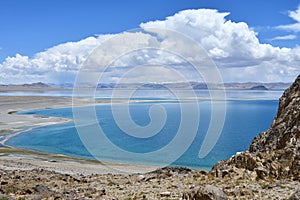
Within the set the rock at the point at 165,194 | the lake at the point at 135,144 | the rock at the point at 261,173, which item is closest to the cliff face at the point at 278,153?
the rock at the point at 261,173

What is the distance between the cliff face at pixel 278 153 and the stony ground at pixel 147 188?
49cm

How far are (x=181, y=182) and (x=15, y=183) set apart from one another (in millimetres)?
7028

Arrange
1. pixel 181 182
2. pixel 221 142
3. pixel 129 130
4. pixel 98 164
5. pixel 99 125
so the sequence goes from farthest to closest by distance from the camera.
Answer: pixel 99 125 → pixel 129 130 → pixel 221 142 → pixel 98 164 → pixel 181 182

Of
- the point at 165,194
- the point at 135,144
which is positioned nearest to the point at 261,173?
the point at 165,194

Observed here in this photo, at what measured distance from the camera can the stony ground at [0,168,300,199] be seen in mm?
10867

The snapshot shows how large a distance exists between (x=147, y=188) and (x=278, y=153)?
489 cm

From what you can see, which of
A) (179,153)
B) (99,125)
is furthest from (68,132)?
(179,153)

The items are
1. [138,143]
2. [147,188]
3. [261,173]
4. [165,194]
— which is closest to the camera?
[165,194]

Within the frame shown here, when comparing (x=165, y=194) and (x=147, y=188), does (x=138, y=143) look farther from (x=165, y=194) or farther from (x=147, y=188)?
(x=165, y=194)

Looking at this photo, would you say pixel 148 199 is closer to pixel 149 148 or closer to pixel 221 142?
pixel 149 148

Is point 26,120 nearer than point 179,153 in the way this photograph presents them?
No

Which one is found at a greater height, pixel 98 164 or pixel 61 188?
pixel 61 188

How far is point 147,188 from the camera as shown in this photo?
13.6 m

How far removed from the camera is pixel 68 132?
61344 millimetres
